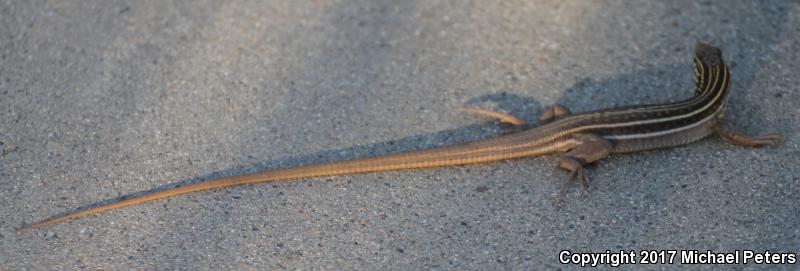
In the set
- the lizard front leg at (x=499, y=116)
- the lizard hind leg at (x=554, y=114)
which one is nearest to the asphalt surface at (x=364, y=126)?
the lizard front leg at (x=499, y=116)

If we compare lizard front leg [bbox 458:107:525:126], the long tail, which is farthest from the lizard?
lizard front leg [bbox 458:107:525:126]

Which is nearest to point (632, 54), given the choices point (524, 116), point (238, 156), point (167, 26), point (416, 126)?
point (524, 116)

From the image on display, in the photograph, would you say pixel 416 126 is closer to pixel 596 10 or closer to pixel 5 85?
pixel 596 10

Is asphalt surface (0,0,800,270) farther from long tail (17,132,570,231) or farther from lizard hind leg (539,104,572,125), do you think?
lizard hind leg (539,104,572,125)

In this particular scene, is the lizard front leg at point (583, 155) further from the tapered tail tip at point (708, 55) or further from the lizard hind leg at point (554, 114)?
the tapered tail tip at point (708, 55)

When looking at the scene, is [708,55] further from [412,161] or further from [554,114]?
[412,161]

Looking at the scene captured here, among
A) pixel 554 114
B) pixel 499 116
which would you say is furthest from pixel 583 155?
pixel 499 116
